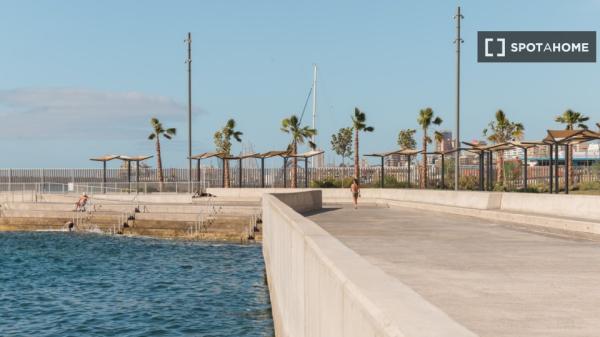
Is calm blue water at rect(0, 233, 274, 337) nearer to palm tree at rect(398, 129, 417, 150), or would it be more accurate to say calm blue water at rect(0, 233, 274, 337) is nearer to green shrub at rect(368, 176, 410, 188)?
green shrub at rect(368, 176, 410, 188)

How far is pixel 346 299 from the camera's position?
4805 millimetres

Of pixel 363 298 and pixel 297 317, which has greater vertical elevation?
pixel 363 298

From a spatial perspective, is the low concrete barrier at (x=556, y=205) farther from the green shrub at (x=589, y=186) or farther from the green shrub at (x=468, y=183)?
the green shrub at (x=468, y=183)

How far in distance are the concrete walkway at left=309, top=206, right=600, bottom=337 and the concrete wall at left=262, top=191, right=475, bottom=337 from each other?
154cm

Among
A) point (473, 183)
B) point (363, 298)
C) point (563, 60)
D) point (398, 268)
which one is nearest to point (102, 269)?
point (398, 268)

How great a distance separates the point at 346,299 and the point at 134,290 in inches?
880

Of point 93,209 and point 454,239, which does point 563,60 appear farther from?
point 93,209

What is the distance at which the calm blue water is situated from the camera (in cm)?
1966

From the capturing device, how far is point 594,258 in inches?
533

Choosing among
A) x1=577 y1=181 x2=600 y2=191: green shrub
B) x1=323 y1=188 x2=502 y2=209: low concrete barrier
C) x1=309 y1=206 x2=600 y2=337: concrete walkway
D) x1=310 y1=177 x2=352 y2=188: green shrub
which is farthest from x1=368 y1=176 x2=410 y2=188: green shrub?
x1=309 y1=206 x2=600 y2=337: concrete walkway

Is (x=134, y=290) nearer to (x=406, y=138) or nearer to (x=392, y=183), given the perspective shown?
(x=392, y=183)

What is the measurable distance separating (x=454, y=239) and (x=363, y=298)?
1445 cm

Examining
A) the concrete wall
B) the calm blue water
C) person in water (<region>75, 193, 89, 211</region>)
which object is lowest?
the calm blue water

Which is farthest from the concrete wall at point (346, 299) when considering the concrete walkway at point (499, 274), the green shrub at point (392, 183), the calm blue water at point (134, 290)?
the green shrub at point (392, 183)
